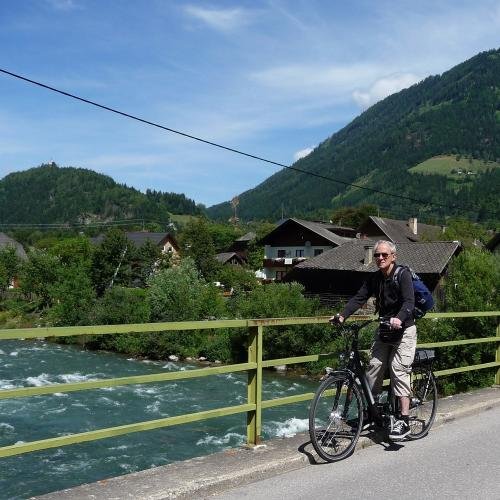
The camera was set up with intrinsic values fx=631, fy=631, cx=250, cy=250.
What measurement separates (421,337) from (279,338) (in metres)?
15.2

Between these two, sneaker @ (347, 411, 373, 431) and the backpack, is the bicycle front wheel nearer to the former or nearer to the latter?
sneaker @ (347, 411, 373, 431)

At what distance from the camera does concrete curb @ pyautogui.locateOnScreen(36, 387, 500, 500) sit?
180 inches

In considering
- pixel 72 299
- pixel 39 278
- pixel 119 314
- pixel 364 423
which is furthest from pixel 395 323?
pixel 39 278

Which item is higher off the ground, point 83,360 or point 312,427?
point 312,427

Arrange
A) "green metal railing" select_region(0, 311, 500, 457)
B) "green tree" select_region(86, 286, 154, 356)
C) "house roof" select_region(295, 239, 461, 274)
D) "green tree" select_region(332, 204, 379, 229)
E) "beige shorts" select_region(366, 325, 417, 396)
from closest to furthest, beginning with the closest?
"green metal railing" select_region(0, 311, 500, 457) → "beige shorts" select_region(366, 325, 417, 396) → "green tree" select_region(86, 286, 154, 356) → "house roof" select_region(295, 239, 461, 274) → "green tree" select_region(332, 204, 379, 229)

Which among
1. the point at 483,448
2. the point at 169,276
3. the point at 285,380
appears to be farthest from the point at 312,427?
the point at 169,276

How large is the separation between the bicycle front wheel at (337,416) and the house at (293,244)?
58.1 meters

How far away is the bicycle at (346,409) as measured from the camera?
554 cm

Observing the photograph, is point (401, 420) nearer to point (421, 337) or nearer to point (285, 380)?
point (421, 337)

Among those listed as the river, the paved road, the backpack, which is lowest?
the river

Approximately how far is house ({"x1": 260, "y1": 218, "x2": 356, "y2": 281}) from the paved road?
5778cm

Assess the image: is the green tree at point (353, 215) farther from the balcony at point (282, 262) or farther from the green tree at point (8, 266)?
the green tree at point (8, 266)

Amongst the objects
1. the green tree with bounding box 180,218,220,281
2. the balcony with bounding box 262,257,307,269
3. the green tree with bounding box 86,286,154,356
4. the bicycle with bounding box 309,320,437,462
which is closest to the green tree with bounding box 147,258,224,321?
the green tree with bounding box 86,286,154,356

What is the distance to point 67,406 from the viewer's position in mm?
20250
